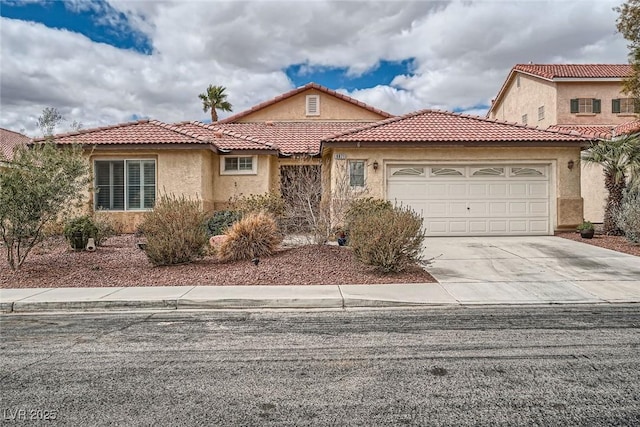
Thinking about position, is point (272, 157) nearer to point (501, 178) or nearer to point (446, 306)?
point (501, 178)

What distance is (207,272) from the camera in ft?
31.4

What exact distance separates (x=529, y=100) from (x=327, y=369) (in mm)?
33236

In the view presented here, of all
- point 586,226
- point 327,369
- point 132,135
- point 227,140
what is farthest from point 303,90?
point 327,369

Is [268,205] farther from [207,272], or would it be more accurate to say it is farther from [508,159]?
[508,159]

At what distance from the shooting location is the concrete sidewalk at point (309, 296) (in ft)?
24.4

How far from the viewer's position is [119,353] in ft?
17.0

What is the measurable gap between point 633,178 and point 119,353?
1564cm

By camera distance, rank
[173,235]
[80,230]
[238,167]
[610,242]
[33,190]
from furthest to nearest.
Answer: [238,167] → [610,242] → [80,230] → [173,235] → [33,190]

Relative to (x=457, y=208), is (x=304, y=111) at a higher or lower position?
higher

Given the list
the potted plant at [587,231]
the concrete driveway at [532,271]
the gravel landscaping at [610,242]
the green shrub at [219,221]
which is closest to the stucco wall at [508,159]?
the gravel landscaping at [610,242]

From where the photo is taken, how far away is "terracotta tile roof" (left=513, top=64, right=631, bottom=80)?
29.4m

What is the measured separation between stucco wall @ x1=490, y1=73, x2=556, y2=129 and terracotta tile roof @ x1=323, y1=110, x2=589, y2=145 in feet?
50.5

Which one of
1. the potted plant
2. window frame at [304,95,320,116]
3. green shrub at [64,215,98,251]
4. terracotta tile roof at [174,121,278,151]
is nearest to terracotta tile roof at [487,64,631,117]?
window frame at [304,95,320,116]

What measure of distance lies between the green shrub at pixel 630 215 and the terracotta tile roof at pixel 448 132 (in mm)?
2378
